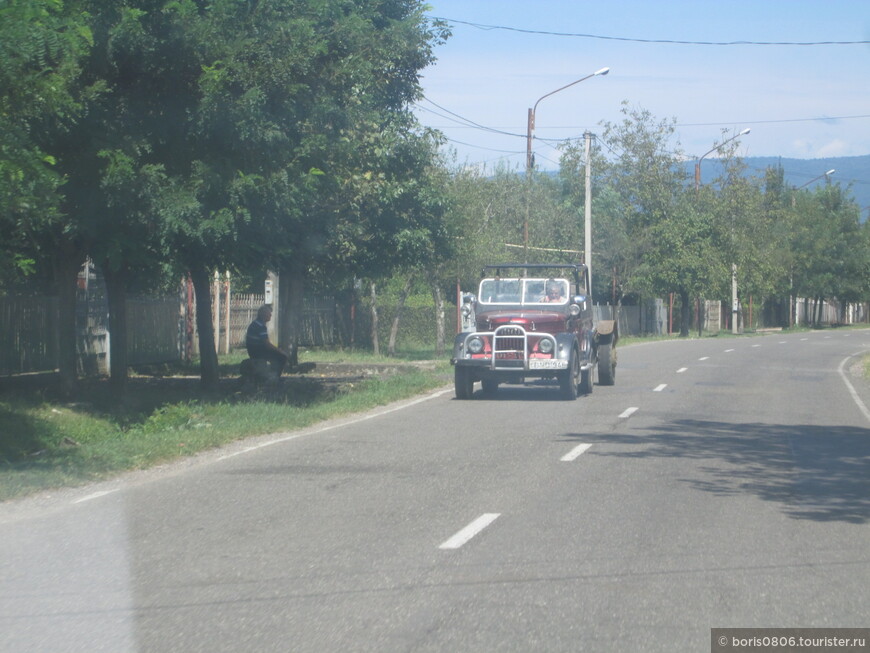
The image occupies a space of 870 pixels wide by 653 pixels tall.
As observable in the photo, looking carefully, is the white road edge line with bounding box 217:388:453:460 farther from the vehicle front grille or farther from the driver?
the driver

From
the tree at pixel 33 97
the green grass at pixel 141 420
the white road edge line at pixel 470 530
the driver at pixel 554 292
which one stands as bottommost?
the white road edge line at pixel 470 530

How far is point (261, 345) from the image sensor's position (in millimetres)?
20859

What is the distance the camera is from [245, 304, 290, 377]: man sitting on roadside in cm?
2078

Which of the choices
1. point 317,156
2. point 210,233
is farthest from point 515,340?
point 210,233

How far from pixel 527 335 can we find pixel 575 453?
6056 mm

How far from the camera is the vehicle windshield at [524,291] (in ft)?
64.3

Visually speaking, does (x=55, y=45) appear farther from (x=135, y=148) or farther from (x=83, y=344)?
(x=83, y=344)

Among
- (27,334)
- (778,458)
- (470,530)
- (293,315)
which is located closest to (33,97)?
(470,530)

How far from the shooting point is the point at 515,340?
18375 mm

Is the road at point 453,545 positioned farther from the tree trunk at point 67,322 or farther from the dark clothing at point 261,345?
the dark clothing at point 261,345

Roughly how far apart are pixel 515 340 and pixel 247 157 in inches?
219

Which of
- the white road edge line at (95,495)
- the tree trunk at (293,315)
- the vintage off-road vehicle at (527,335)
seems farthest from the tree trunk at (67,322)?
the white road edge line at (95,495)

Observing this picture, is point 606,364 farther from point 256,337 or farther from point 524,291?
point 256,337

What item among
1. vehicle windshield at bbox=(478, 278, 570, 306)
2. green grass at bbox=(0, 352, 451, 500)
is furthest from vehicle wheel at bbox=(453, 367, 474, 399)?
vehicle windshield at bbox=(478, 278, 570, 306)
